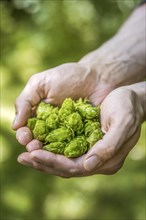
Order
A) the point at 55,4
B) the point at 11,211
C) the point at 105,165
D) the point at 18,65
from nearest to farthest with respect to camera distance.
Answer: the point at 105,165, the point at 11,211, the point at 18,65, the point at 55,4

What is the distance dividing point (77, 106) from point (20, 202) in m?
0.82

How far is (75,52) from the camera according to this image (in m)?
2.85

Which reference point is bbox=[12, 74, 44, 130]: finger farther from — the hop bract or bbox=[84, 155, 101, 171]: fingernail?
bbox=[84, 155, 101, 171]: fingernail

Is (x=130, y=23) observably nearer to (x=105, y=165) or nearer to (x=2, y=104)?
(x=105, y=165)

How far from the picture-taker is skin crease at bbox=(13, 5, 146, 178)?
3.82 feet

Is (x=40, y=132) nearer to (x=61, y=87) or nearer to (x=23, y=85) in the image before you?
(x=61, y=87)

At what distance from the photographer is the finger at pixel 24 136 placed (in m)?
1.26

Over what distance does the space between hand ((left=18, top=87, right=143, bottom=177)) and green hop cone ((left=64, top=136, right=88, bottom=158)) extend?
1 centimetres

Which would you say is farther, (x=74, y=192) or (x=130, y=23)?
(x=74, y=192)

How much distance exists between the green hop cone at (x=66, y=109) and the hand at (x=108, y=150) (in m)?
0.10

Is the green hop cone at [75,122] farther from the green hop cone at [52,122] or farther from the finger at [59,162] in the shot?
the finger at [59,162]

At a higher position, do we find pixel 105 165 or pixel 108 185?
pixel 105 165

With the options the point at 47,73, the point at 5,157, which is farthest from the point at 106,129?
the point at 5,157

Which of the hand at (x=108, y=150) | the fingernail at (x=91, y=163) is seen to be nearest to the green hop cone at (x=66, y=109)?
the hand at (x=108, y=150)
